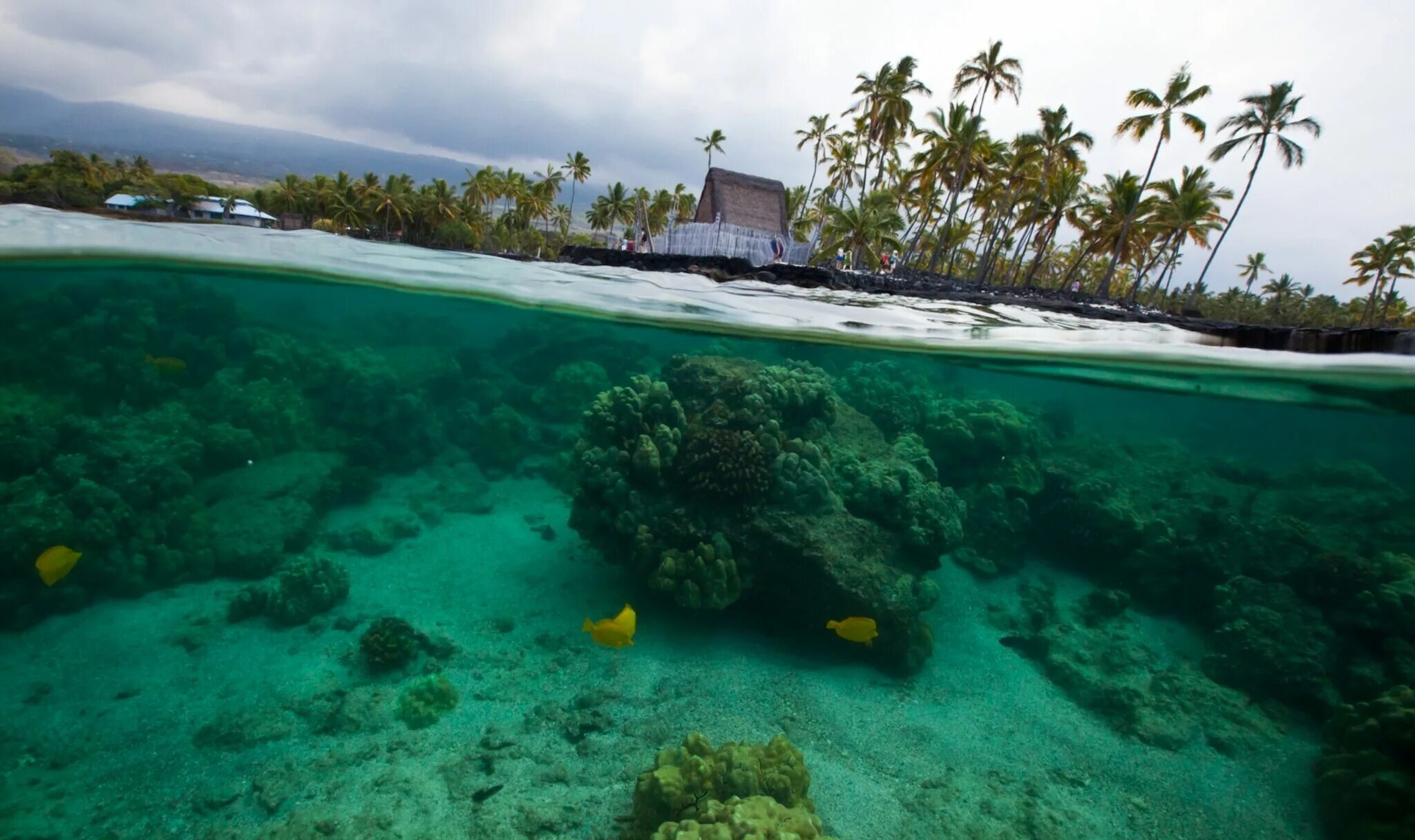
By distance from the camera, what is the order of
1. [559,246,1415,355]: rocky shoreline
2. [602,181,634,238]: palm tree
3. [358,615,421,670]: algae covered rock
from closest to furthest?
[358,615,421,670]: algae covered rock → [559,246,1415,355]: rocky shoreline → [602,181,634,238]: palm tree

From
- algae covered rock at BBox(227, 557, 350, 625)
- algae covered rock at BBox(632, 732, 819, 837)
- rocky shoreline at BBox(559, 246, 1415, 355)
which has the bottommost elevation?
algae covered rock at BBox(227, 557, 350, 625)

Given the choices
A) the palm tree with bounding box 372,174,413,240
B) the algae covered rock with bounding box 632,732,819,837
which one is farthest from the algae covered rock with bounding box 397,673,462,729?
the palm tree with bounding box 372,174,413,240

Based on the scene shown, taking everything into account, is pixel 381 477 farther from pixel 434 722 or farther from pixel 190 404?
pixel 434 722

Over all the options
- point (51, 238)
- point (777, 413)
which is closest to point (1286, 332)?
point (777, 413)

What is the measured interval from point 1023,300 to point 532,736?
10.5 meters

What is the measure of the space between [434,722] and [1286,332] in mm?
13341

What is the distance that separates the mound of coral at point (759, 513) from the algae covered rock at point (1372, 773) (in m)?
4.40

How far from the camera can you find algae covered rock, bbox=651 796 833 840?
4.43 m

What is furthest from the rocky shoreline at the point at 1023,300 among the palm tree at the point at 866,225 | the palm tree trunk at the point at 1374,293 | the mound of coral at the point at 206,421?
the palm tree trunk at the point at 1374,293

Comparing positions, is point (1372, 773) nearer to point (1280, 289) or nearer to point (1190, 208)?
point (1190, 208)

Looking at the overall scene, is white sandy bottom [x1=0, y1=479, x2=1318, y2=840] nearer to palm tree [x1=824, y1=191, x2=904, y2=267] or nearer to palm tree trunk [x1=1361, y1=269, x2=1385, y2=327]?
palm tree [x1=824, y1=191, x2=904, y2=267]

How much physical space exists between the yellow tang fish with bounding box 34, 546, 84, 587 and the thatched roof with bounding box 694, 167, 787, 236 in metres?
21.7

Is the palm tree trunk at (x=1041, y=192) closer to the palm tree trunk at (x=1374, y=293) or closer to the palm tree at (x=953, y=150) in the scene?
the palm tree at (x=953, y=150)

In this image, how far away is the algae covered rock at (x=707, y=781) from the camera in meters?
5.25
